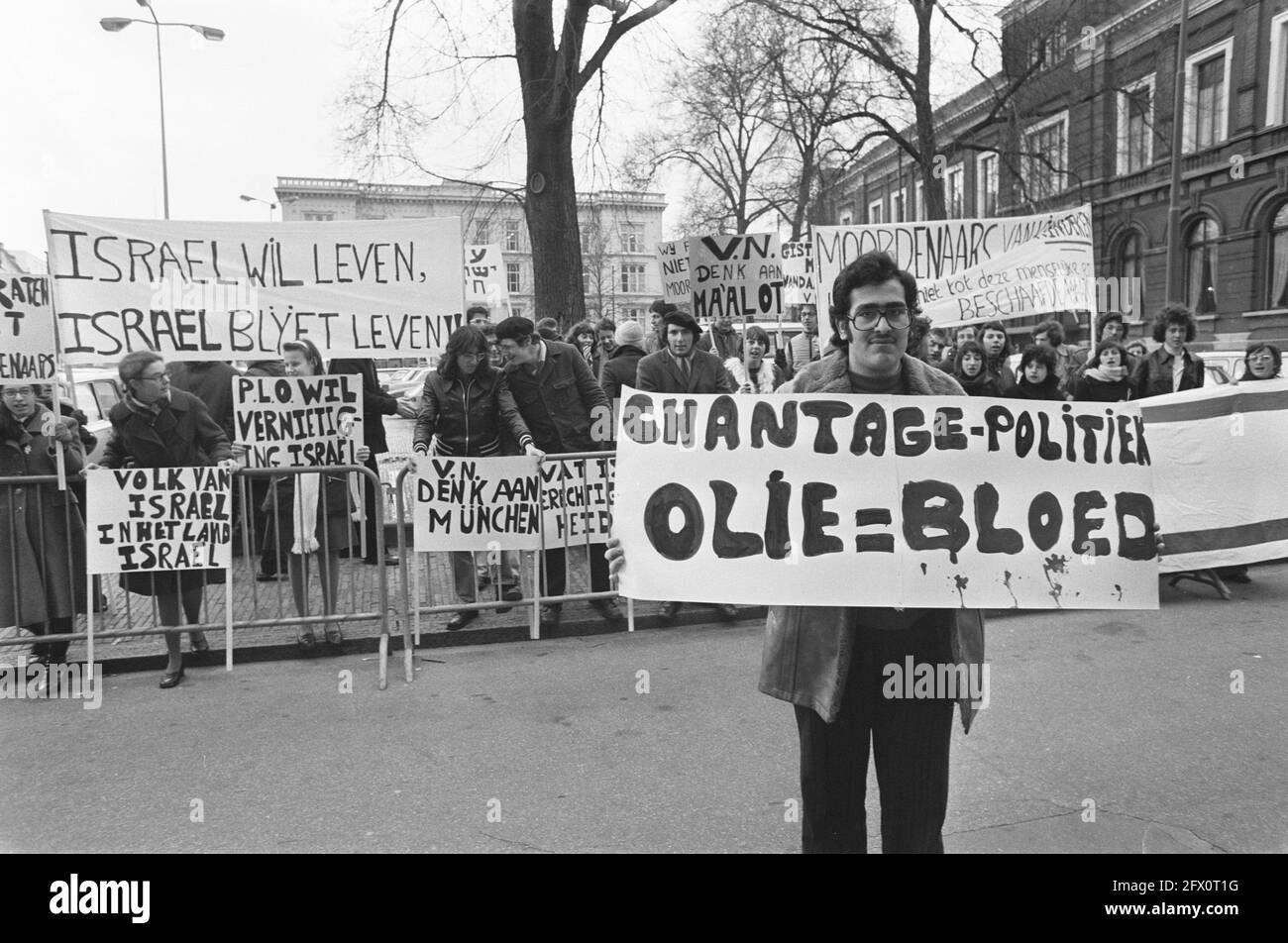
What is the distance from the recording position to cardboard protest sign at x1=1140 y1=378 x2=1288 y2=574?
6133mm

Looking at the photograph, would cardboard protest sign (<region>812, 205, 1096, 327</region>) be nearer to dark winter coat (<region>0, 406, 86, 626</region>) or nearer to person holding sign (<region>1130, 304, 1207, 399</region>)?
person holding sign (<region>1130, 304, 1207, 399</region>)

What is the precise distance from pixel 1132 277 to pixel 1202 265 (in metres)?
4.06

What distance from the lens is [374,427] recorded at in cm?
775

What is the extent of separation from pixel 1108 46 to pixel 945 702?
124ft

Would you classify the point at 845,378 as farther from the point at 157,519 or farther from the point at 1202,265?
the point at 1202,265

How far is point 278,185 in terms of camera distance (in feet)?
201

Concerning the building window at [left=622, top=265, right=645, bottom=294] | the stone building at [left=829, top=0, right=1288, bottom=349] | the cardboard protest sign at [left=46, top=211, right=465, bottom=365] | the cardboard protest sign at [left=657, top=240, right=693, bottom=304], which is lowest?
the cardboard protest sign at [left=46, top=211, right=465, bottom=365]

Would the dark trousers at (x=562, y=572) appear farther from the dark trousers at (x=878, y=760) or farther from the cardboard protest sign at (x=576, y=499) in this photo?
the dark trousers at (x=878, y=760)

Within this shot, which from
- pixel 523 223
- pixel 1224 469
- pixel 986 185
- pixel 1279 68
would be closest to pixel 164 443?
pixel 1224 469

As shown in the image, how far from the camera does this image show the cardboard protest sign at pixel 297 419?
6176mm

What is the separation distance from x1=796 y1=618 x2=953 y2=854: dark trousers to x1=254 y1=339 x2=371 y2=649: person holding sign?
→ 4305 mm

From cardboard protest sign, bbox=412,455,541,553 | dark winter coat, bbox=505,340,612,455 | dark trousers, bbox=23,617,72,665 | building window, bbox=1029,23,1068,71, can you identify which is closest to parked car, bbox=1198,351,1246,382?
dark winter coat, bbox=505,340,612,455

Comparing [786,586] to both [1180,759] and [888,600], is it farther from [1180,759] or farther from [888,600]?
[1180,759]

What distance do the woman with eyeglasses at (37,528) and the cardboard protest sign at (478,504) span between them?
78.8 inches
